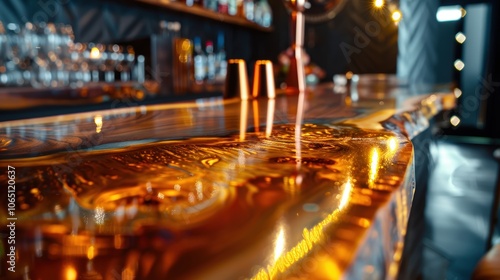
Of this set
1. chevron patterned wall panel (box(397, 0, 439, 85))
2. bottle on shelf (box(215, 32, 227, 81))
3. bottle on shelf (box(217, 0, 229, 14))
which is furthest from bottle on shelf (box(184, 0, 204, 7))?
chevron patterned wall panel (box(397, 0, 439, 85))

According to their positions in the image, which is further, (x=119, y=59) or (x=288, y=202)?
(x=119, y=59)

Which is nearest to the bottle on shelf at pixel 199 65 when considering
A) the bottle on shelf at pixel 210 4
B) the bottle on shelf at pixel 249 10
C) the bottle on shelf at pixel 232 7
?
the bottle on shelf at pixel 210 4

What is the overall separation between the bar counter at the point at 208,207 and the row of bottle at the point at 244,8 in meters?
2.87

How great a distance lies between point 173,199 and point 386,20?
4.76m

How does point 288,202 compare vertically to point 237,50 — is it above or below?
below

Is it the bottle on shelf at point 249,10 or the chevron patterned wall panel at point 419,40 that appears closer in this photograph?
the bottle on shelf at point 249,10

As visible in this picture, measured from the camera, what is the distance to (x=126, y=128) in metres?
0.72

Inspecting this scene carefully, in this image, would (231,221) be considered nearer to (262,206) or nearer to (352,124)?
(262,206)

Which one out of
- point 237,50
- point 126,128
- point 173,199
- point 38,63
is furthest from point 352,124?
point 237,50

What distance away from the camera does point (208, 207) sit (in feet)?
0.95

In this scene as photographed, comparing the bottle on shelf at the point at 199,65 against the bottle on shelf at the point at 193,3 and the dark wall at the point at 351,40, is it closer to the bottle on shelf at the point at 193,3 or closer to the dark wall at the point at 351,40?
the bottle on shelf at the point at 193,3

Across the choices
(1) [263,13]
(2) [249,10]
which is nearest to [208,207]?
(2) [249,10]

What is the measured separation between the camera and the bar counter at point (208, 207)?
0.21 m

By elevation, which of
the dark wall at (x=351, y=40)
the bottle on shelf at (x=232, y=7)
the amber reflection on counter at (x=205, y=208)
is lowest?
the amber reflection on counter at (x=205, y=208)
